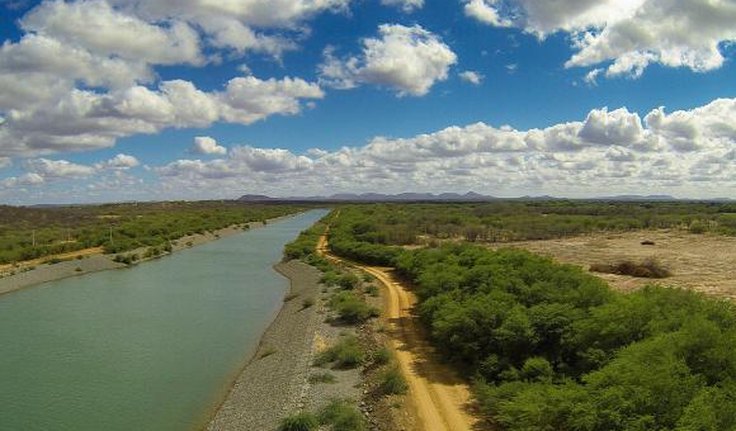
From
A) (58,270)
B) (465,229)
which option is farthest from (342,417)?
(465,229)

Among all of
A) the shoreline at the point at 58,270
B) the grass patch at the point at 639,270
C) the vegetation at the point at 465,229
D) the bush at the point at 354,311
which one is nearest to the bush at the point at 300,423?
the bush at the point at 354,311

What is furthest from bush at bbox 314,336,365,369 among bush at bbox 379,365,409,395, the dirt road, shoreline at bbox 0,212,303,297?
shoreline at bbox 0,212,303,297

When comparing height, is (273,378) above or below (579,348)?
below

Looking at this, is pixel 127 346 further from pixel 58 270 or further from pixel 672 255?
pixel 672 255

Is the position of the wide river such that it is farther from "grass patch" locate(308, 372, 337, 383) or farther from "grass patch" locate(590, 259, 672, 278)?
"grass patch" locate(590, 259, 672, 278)

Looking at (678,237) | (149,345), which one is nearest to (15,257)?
(149,345)

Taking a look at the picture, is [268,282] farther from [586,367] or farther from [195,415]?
[586,367]

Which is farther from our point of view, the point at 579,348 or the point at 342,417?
the point at 579,348
